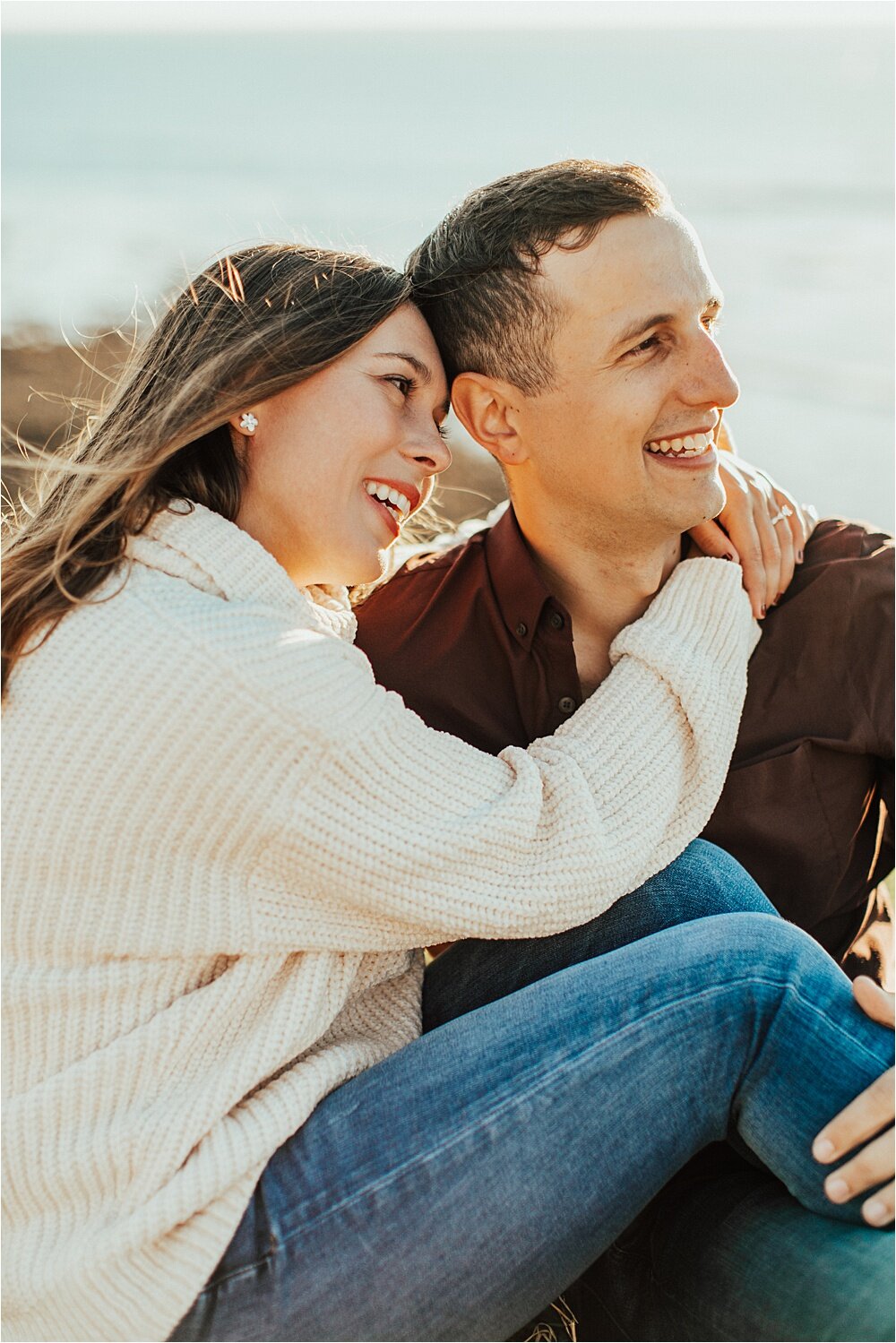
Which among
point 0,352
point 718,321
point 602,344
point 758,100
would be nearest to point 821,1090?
point 602,344

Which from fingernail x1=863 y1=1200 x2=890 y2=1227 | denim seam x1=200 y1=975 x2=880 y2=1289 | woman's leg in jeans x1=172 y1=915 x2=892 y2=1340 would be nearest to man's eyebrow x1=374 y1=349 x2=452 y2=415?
woman's leg in jeans x1=172 y1=915 x2=892 y2=1340

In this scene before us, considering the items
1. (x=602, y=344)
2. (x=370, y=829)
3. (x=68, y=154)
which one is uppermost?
(x=602, y=344)

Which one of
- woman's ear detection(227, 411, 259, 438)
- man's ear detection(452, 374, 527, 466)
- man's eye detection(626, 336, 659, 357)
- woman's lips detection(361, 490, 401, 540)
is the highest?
man's eye detection(626, 336, 659, 357)

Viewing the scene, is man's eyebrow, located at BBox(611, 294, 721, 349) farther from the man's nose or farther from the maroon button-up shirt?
the maroon button-up shirt

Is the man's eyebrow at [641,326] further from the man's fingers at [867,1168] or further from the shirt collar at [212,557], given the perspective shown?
the man's fingers at [867,1168]

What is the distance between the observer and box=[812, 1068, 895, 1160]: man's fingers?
1.83m

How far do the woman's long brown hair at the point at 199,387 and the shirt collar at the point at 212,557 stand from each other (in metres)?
0.04

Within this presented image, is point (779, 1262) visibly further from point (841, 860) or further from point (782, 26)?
point (782, 26)

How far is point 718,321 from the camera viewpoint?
8.98 ft

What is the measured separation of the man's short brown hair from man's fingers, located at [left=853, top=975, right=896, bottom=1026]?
4.38ft

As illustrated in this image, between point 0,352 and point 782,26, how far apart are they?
51.7 feet

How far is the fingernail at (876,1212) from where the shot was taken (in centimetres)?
179

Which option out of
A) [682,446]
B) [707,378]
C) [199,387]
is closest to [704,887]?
[682,446]

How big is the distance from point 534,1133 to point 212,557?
1004mm
